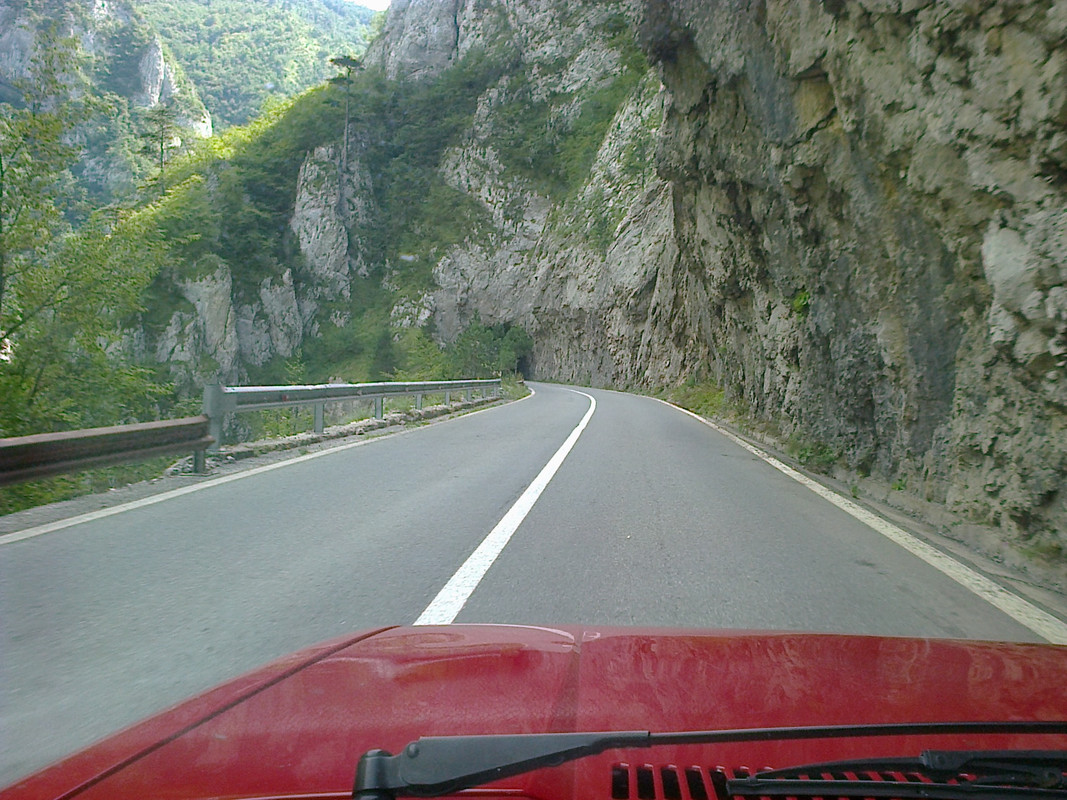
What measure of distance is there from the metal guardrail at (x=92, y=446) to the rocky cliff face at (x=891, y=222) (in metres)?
8.14

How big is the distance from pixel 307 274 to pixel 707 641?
80249 mm

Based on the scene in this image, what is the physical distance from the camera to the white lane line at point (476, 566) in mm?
4258

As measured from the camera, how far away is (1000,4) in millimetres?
6266

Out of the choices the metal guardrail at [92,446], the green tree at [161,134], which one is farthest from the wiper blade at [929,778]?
the green tree at [161,134]

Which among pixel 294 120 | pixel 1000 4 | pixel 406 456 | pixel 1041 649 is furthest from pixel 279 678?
pixel 294 120

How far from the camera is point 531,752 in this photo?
1.54m

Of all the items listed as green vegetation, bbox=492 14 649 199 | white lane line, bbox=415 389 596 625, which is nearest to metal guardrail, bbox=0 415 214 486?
white lane line, bbox=415 389 596 625

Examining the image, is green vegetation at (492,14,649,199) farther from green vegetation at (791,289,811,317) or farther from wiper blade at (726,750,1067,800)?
wiper blade at (726,750,1067,800)

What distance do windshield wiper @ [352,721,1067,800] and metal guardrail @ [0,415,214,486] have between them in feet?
20.5

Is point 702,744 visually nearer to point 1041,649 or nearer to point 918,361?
point 1041,649

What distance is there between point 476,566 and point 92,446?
4.45 metres

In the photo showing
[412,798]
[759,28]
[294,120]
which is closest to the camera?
[412,798]

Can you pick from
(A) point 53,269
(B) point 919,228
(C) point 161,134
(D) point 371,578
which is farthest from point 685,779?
(C) point 161,134

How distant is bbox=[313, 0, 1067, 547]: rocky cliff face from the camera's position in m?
5.89
